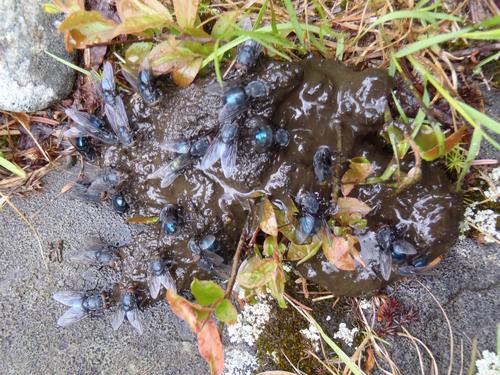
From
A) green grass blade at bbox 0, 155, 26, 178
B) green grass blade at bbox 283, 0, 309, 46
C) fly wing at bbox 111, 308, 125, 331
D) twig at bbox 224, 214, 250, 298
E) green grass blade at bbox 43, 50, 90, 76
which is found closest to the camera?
green grass blade at bbox 283, 0, 309, 46

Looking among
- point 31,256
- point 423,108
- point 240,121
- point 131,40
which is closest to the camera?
point 423,108

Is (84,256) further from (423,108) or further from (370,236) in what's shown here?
(423,108)

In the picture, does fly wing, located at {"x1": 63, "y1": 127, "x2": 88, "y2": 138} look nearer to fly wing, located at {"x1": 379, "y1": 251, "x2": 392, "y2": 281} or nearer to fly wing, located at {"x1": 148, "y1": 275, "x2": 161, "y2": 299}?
fly wing, located at {"x1": 148, "y1": 275, "x2": 161, "y2": 299}

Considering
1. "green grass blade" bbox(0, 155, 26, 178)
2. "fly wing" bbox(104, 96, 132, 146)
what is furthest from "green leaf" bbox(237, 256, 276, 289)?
"green grass blade" bbox(0, 155, 26, 178)

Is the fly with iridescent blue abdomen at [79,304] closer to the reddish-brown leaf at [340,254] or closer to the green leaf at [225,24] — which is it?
the reddish-brown leaf at [340,254]

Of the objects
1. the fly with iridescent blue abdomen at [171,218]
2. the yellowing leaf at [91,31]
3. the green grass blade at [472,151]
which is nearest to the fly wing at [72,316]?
the fly with iridescent blue abdomen at [171,218]

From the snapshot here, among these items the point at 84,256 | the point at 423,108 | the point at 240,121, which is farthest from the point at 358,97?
the point at 84,256
